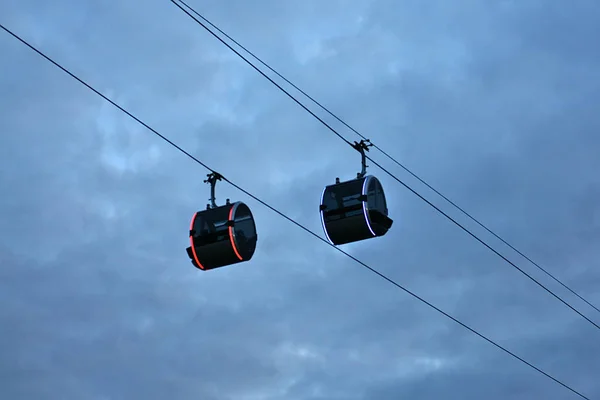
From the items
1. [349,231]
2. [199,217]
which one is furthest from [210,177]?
[349,231]

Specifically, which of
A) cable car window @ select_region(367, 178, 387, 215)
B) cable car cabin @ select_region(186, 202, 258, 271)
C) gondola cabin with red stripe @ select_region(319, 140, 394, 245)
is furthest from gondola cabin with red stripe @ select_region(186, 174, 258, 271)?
cable car window @ select_region(367, 178, 387, 215)

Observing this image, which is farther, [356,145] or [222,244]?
[356,145]

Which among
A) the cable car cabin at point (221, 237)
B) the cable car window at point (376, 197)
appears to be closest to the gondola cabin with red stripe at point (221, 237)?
the cable car cabin at point (221, 237)

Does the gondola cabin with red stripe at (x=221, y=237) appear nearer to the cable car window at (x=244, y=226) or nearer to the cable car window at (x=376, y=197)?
the cable car window at (x=244, y=226)

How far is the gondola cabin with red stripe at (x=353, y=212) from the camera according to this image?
18625mm

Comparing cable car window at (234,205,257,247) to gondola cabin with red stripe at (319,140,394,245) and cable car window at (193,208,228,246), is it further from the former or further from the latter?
gondola cabin with red stripe at (319,140,394,245)

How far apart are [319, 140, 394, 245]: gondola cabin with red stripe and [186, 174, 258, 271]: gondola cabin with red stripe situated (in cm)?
127

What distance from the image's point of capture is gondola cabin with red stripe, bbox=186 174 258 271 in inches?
720

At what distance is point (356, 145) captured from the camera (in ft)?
64.4

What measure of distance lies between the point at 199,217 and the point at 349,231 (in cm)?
240

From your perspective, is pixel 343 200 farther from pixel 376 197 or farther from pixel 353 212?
pixel 376 197

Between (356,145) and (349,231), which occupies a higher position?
(356,145)

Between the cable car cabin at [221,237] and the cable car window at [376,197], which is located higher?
the cable car window at [376,197]

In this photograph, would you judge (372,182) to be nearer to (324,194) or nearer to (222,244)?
(324,194)
